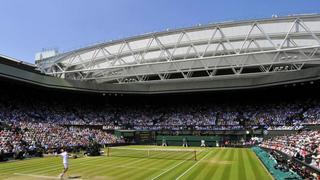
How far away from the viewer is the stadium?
4531 centimetres

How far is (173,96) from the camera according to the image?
2921 inches

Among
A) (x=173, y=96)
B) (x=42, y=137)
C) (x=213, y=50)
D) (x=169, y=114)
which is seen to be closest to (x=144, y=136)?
(x=169, y=114)

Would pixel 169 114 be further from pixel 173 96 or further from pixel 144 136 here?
pixel 144 136

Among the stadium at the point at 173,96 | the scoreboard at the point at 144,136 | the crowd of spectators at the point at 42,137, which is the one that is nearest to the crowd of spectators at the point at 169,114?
the stadium at the point at 173,96

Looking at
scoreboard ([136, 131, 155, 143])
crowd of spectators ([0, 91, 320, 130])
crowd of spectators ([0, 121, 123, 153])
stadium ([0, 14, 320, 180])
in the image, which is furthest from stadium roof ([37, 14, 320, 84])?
scoreboard ([136, 131, 155, 143])

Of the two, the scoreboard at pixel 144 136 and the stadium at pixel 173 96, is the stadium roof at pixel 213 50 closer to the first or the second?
the stadium at pixel 173 96

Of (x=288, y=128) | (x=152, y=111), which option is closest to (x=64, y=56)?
(x=152, y=111)

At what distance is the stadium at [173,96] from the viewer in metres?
45.3

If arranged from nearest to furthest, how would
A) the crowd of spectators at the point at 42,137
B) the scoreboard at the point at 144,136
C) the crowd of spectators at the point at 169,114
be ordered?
the crowd of spectators at the point at 42,137 < the crowd of spectators at the point at 169,114 < the scoreboard at the point at 144,136

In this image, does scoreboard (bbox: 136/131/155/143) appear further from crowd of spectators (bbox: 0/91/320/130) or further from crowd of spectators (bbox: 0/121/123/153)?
crowd of spectators (bbox: 0/121/123/153)

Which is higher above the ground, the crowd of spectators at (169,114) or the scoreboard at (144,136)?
the crowd of spectators at (169,114)

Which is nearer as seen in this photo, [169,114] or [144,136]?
[144,136]

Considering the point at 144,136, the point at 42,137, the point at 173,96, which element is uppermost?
the point at 173,96

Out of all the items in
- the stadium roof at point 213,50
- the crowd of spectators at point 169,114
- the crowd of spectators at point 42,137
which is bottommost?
the crowd of spectators at point 42,137
